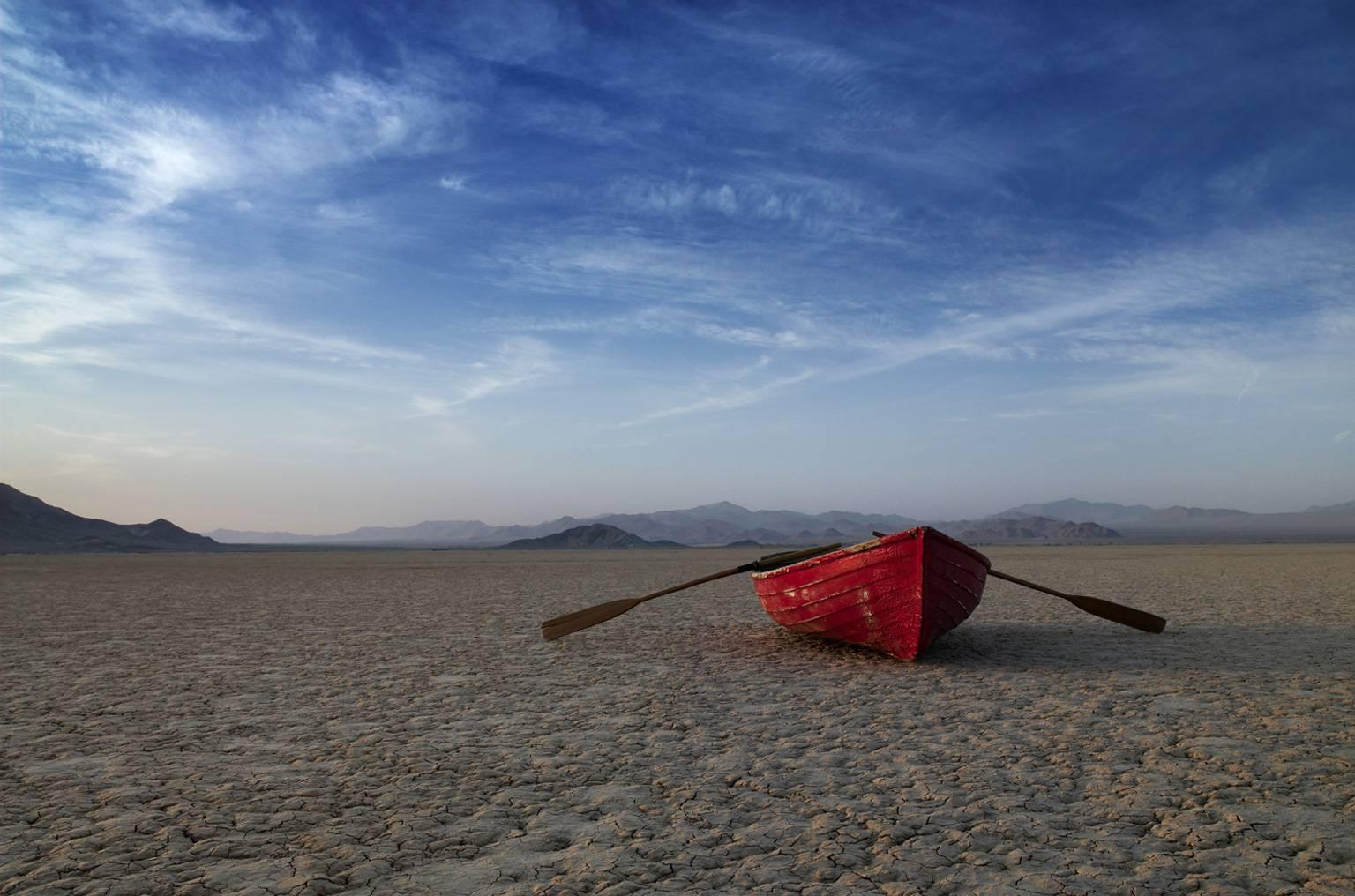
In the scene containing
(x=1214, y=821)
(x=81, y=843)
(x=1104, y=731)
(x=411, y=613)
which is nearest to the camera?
(x=81, y=843)

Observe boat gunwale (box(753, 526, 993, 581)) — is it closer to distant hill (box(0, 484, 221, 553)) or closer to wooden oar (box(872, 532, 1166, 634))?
wooden oar (box(872, 532, 1166, 634))

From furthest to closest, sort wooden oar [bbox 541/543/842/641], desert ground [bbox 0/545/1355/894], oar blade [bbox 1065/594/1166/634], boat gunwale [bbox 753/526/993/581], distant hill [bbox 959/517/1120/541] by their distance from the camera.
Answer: distant hill [bbox 959/517/1120/541], oar blade [bbox 1065/594/1166/634], wooden oar [bbox 541/543/842/641], boat gunwale [bbox 753/526/993/581], desert ground [bbox 0/545/1355/894]

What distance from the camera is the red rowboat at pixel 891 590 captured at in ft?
28.2

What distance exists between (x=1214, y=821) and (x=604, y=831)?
302 centimetres

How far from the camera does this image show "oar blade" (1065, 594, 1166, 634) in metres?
11.1

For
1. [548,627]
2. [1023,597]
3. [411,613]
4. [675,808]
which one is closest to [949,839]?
[675,808]

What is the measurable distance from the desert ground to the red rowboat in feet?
1.16

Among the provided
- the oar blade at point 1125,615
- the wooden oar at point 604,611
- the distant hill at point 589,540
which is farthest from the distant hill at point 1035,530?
the wooden oar at point 604,611

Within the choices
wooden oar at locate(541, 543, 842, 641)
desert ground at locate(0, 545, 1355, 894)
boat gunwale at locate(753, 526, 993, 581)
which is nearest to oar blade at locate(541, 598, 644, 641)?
wooden oar at locate(541, 543, 842, 641)

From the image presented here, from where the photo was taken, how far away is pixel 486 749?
225 inches

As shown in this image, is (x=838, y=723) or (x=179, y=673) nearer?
(x=838, y=723)

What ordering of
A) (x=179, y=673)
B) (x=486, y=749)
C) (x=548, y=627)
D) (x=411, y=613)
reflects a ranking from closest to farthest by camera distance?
(x=486, y=749) < (x=179, y=673) < (x=548, y=627) < (x=411, y=613)

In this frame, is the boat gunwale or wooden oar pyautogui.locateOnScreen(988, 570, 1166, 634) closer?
the boat gunwale

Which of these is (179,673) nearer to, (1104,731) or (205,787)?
(205,787)
